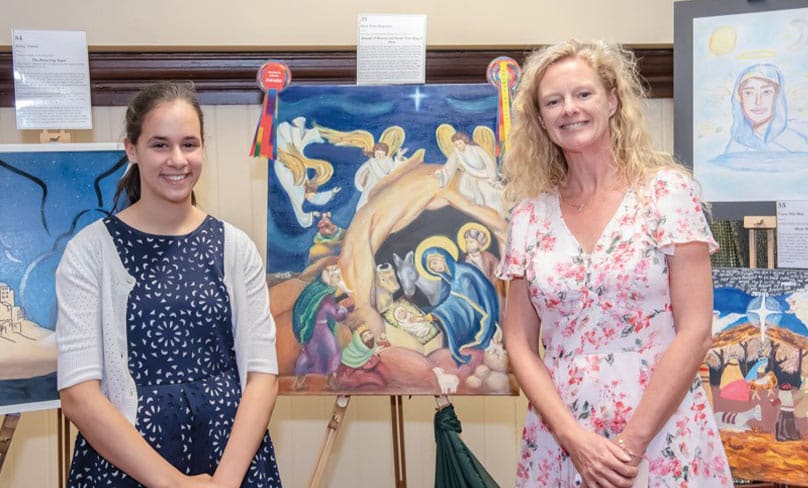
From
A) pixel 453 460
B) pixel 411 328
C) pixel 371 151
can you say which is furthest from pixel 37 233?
pixel 453 460

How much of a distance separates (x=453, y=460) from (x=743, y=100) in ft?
4.29

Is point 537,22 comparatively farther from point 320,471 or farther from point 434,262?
point 320,471

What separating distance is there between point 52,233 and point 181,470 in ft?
2.84

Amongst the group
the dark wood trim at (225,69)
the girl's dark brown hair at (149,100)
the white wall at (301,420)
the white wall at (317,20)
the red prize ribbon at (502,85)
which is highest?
the white wall at (317,20)

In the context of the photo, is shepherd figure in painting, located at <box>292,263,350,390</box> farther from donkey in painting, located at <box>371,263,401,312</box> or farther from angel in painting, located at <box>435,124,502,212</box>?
angel in painting, located at <box>435,124,502,212</box>

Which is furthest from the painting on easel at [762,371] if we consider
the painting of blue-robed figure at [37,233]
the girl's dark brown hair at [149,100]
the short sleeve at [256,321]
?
the painting of blue-robed figure at [37,233]

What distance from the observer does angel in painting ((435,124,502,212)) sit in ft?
7.45

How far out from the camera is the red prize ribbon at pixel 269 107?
2.27m

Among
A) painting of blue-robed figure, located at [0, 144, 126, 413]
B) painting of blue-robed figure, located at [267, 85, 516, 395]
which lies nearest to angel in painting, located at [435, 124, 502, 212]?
painting of blue-robed figure, located at [267, 85, 516, 395]

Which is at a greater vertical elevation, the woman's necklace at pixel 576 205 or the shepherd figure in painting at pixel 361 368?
the woman's necklace at pixel 576 205

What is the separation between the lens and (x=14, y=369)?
7.05 feet

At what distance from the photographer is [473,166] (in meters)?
2.28

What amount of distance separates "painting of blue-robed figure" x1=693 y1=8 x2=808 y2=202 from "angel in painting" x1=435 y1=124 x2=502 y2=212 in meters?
0.63

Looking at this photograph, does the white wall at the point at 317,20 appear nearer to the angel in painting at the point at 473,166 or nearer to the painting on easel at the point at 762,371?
the angel in painting at the point at 473,166
